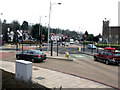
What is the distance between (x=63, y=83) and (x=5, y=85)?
362 cm

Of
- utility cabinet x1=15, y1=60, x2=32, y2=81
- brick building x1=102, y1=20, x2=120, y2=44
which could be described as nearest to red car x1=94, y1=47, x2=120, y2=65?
utility cabinet x1=15, y1=60, x2=32, y2=81

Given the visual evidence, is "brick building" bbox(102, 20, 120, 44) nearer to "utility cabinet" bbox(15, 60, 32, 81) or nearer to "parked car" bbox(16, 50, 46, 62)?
"parked car" bbox(16, 50, 46, 62)

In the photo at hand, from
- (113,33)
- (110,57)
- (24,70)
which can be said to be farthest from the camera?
(113,33)

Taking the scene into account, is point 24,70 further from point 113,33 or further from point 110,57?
point 113,33

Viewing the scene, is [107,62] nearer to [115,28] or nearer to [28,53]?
[28,53]

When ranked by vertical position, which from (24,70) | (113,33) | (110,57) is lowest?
(110,57)

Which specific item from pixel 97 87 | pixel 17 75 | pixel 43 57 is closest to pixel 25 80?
pixel 17 75

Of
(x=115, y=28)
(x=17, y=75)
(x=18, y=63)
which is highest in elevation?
(x=115, y=28)

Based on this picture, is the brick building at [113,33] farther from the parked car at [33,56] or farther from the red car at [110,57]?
the parked car at [33,56]

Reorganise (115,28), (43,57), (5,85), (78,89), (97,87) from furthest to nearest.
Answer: (115,28) → (43,57) → (97,87) → (78,89) → (5,85)

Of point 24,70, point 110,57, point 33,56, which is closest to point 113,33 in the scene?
point 110,57

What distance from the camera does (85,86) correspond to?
8.41 metres

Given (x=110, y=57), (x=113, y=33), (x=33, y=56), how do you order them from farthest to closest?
(x=113, y=33)
(x=110, y=57)
(x=33, y=56)

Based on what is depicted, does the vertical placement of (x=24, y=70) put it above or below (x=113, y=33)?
below
